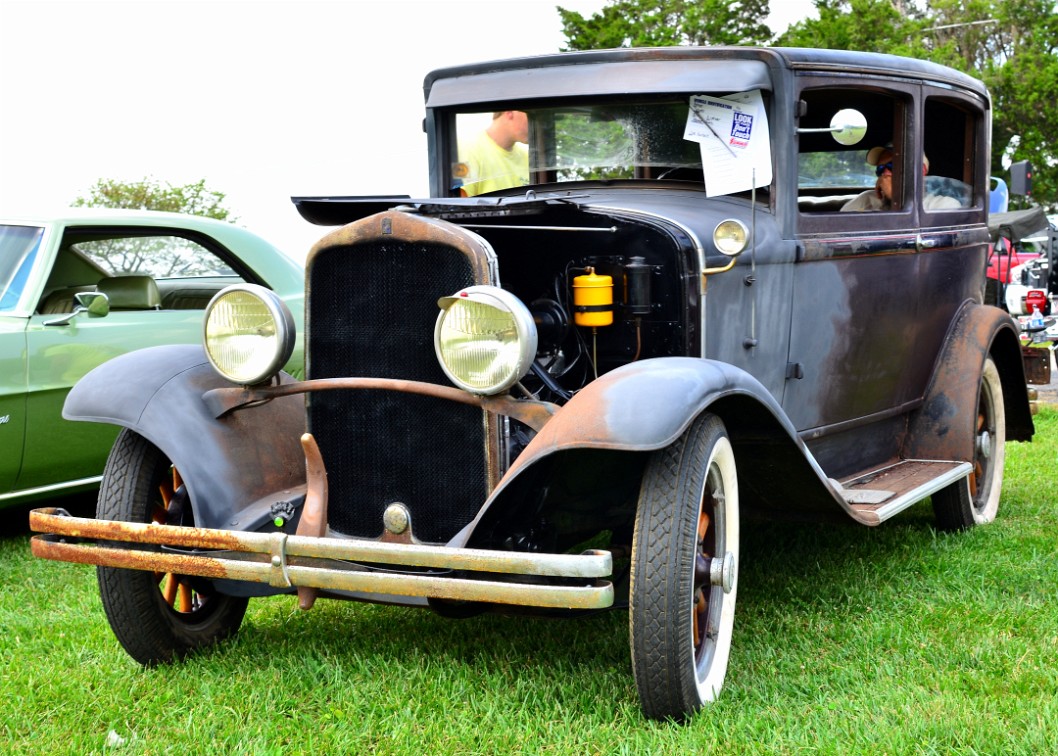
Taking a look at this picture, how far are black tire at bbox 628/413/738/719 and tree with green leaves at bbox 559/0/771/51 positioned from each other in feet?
93.9

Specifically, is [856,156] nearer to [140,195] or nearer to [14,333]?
[14,333]

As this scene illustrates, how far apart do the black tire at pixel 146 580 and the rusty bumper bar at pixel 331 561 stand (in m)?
0.14

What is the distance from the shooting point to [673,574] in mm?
2826

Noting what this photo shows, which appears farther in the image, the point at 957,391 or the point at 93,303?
the point at 93,303

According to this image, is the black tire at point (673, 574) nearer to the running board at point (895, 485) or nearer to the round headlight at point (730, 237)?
the round headlight at point (730, 237)

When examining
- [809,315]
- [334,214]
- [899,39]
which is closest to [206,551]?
[334,214]

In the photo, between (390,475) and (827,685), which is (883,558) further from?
(390,475)

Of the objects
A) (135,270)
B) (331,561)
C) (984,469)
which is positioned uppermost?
(135,270)

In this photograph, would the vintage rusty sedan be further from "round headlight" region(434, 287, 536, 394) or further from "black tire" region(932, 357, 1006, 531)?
"black tire" region(932, 357, 1006, 531)

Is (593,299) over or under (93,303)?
over

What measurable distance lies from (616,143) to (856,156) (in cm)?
150

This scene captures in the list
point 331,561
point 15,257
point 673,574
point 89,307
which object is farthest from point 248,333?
point 15,257

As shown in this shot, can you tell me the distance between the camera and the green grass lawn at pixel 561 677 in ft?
9.55

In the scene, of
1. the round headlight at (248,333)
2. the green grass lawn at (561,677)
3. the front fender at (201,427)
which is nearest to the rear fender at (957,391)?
the green grass lawn at (561,677)
